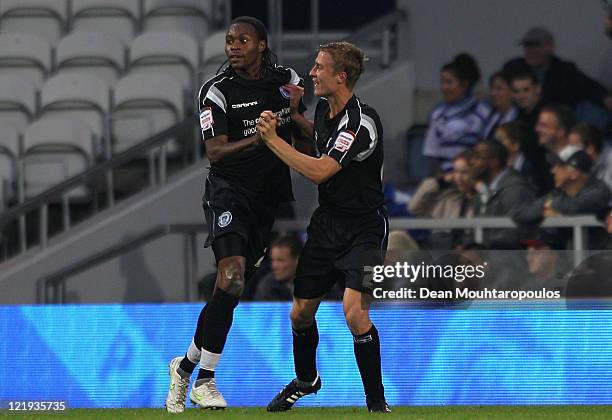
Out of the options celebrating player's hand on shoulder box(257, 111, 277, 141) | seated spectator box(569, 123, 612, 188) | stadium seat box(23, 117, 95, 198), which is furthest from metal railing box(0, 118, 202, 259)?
celebrating player's hand on shoulder box(257, 111, 277, 141)

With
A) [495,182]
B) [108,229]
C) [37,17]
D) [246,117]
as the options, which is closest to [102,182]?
[108,229]

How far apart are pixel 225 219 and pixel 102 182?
514 cm

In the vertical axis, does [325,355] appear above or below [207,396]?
below

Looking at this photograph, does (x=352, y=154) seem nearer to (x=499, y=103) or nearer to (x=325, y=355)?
(x=325, y=355)

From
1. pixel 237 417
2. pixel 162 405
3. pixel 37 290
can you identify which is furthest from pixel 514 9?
pixel 237 417

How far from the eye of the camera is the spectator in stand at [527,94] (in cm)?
1209

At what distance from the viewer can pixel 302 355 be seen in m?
8.13

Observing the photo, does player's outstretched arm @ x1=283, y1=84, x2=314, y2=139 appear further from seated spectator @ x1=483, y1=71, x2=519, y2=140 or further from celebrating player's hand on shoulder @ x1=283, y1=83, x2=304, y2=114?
seated spectator @ x1=483, y1=71, x2=519, y2=140

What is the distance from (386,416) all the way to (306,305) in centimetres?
72

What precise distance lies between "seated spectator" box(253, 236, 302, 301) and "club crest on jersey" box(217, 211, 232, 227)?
2.40 meters

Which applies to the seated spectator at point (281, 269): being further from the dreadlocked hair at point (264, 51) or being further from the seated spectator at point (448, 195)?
the dreadlocked hair at point (264, 51)

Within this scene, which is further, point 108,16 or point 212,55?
point 108,16

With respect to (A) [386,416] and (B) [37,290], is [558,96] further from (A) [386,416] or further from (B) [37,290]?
(A) [386,416]

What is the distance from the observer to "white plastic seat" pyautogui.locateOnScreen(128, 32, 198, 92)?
14.0 meters
